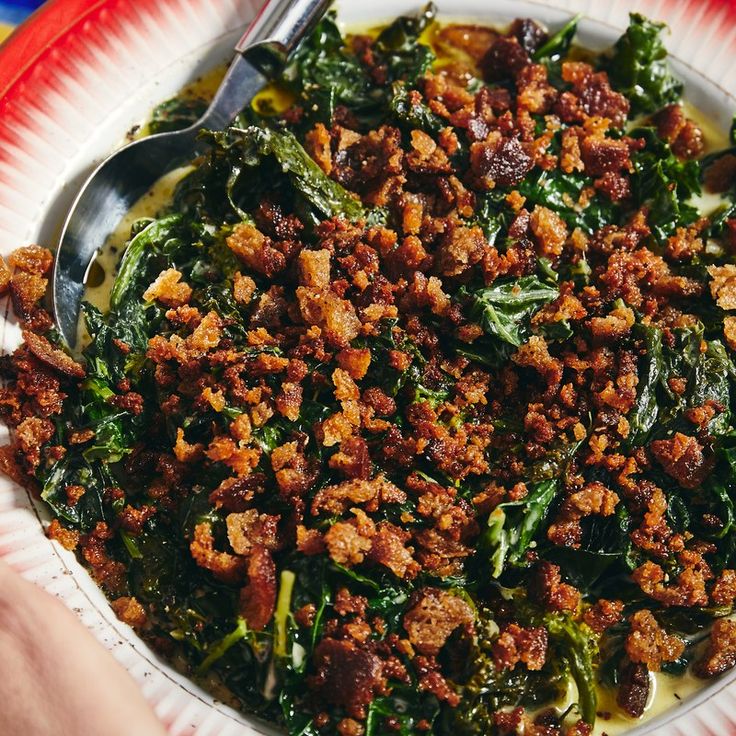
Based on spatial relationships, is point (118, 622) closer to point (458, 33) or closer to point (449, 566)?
point (449, 566)

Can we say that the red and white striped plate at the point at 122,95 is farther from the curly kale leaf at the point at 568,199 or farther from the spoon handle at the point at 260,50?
the curly kale leaf at the point at 568,199

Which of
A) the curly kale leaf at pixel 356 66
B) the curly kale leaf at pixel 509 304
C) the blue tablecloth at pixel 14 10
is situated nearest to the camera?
the curly kale leaf at pixel 509 304

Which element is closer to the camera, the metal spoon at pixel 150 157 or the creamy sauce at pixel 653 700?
the creamy sauce at pixel 653 700

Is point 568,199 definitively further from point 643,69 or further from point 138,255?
point 138,255

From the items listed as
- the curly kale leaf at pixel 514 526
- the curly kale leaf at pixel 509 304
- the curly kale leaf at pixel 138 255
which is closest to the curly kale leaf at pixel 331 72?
the curly kale leaf at pixel 138 255

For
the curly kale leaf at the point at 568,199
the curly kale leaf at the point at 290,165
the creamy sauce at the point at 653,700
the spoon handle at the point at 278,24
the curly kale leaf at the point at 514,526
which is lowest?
the creamy sauce at the point at 653,700

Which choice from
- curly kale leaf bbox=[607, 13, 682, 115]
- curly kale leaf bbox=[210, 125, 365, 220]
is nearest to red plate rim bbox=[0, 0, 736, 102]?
curly kale leaf bbox=[210, 125, 365, 220]

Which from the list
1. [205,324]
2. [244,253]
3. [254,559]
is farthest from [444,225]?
[254,559]
